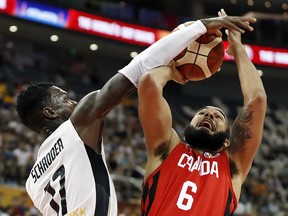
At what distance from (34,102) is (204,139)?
108 centimetres

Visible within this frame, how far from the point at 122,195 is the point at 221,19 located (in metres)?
9.38

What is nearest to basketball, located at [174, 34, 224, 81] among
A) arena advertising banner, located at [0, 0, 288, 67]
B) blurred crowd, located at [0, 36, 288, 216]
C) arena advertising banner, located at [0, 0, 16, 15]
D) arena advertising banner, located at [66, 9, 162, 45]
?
blurred crowd, located at [0, 36, 288, 216]

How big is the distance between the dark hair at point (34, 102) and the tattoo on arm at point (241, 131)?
122cm

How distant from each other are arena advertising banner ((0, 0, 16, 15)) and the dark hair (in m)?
15.0

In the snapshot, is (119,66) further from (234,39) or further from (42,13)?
(234,39)

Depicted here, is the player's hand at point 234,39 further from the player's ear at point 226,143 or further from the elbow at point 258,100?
the player's ear at point 226,143

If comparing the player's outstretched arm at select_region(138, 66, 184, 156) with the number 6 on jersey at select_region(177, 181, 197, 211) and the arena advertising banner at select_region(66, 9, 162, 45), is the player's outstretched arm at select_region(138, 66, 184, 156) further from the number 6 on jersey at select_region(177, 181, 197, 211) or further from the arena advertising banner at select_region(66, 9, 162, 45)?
the arena advertising banner at select_region(66, 9, 162, 45)

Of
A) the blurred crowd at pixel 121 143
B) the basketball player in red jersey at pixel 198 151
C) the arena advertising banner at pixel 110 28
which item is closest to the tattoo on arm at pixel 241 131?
the basketball player in red jersey at pixel 198 151

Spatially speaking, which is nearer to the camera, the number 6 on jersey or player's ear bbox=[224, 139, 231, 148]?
the number 6 on jersey

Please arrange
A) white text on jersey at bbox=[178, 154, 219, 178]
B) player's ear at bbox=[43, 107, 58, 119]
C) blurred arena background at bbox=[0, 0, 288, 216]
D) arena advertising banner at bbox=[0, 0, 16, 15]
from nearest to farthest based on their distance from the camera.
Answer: player's ear at bbox=[43, 107, 58, 119] → white text on jersey at bbox=[178, 154, 219, 178] → blurred arena background at bbox=[0, 0, 288, 216] → arena advertising banner at bbox=[0, 0, 16, 15]

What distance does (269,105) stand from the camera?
23938mm

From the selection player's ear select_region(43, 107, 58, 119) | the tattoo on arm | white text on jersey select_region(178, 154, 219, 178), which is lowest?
white text on jersey select_region(178, 154, 219, 178)

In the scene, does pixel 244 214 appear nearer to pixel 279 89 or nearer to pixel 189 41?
pixel 189 41

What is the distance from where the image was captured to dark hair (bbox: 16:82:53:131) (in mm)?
3602
